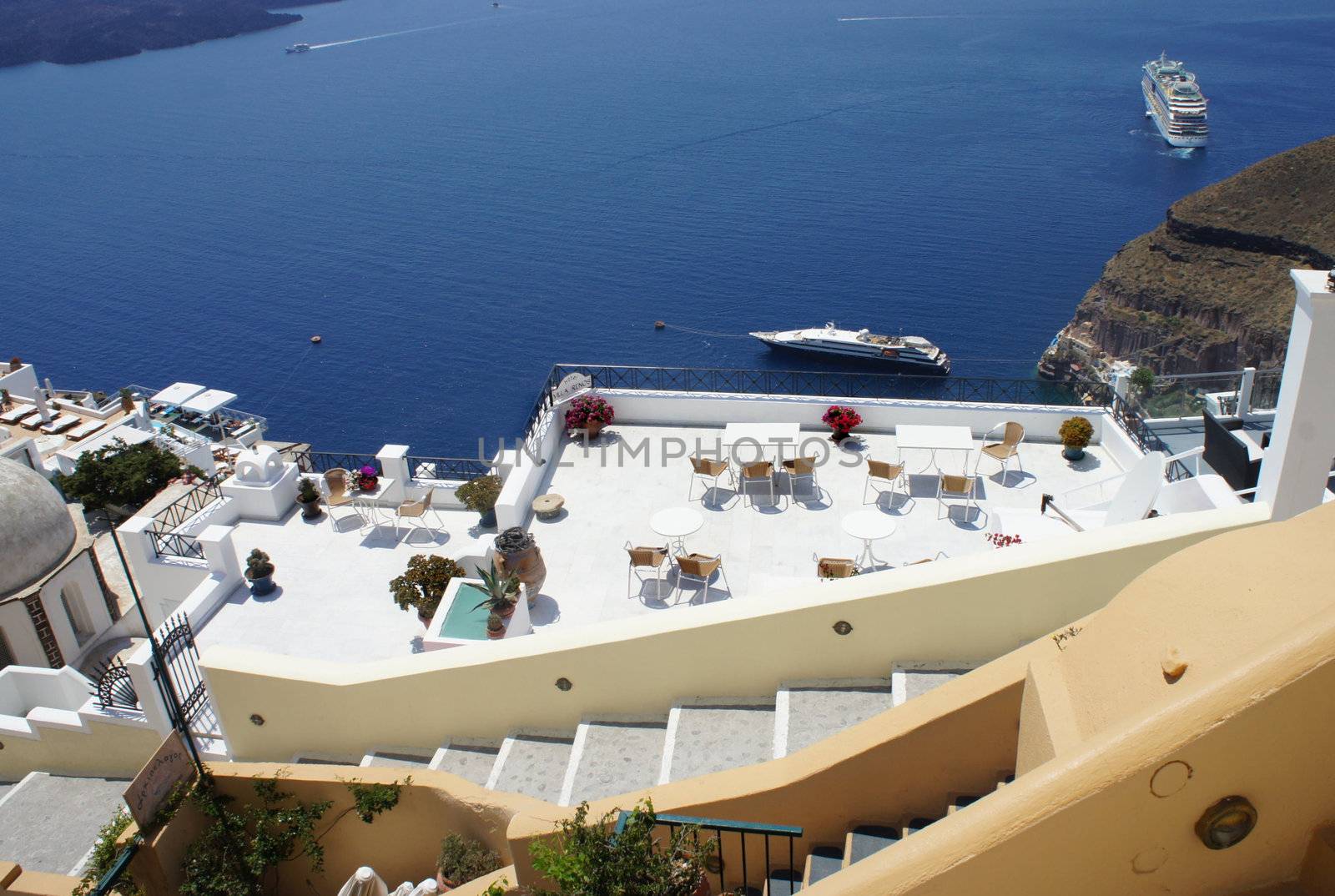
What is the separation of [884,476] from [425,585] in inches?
236

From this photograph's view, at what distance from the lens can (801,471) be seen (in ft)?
45.7

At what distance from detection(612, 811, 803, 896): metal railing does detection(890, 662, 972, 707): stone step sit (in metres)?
1.84

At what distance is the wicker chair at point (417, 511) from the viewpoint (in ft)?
48.0

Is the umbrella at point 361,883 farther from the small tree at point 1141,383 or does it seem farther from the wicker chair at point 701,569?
the small tree at point 1141,383

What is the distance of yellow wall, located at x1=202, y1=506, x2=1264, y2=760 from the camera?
311 inches

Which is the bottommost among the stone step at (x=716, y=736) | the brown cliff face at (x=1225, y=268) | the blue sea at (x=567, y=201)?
the brown cliff face at (x=1225, y=268)

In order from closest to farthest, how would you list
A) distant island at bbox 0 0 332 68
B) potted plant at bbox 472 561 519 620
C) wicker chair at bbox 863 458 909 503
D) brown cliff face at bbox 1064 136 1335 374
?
1. potted plant at bbox 472 561 519 620
2. wicker chair at bbox 863 458 909 503
3. brown cliff face at bbox 1064 136 1335 374
4. distant island at bbox 0 0 332 68

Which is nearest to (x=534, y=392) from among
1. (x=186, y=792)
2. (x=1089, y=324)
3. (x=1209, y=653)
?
(x=1089, y=324)

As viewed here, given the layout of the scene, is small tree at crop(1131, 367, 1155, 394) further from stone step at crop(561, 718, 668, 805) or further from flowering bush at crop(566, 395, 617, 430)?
stone step at crop(561, 718, 668, 805)

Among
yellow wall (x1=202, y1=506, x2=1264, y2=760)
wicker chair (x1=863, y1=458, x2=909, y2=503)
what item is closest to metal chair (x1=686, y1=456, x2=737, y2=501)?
wicker chair (x1=863, y1=458, x2=909, y2=503)

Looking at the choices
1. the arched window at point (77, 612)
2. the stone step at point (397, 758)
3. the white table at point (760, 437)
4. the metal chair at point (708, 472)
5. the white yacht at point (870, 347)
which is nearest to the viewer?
the stone step at point (397, 758)

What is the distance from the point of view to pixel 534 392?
5566cm

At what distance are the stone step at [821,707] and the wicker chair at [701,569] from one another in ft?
11.1

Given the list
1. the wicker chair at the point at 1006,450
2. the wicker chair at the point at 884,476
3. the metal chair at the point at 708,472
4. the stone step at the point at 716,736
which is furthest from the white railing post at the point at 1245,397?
the stone step at the point at 716,736
